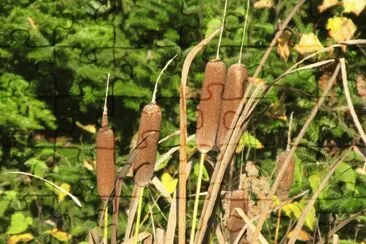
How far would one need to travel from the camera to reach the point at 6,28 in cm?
287

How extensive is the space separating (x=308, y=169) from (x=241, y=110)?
4.95ft

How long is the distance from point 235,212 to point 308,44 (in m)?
1.46

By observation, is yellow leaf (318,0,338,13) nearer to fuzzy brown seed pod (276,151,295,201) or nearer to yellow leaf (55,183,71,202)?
yellow leaf (55,183,71,202)

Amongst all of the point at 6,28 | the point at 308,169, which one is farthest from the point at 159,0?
the point at 308,169

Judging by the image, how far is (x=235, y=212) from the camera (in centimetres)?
144

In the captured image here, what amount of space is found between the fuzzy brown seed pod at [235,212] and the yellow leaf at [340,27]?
57.3 inches

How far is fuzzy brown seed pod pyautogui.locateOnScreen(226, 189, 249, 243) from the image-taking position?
145 centimetres

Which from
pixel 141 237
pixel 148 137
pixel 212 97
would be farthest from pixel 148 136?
pixel 141 237

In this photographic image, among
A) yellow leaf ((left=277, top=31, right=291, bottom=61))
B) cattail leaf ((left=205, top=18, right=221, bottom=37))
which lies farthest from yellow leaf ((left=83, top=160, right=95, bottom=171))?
yellow leaf ((left=277, top=31, right=291, bottom=61))

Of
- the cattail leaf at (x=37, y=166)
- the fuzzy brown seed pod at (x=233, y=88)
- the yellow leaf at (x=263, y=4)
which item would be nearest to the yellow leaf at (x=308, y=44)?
the yellow leaf at (x=263, y=4)

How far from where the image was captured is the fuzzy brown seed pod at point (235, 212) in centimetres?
145

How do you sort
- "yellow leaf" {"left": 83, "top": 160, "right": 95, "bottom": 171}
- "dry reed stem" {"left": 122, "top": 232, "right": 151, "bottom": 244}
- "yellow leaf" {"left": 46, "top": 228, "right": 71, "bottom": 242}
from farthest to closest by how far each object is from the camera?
1. "yellow leaf" {"left": 83, "top": 160, "right": 95, "bottom": 171}
2. "yellow leaf" {"left": 46, "top": 228, "right": 71, "bottom": 242}
3. "dry reed stem" {"left": 122, "top": 232, "right": 151, "bottom": 244}

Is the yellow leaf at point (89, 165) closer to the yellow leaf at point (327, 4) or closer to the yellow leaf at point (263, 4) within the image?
the yellow leaf at point (263, 4)

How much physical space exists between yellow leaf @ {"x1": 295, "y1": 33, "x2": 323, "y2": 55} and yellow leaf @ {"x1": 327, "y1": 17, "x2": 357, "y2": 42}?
0.19 ft
